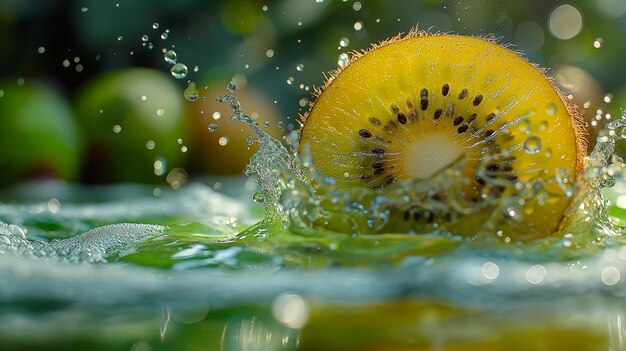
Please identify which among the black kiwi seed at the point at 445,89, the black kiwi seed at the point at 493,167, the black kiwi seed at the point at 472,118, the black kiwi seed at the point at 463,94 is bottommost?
the black kiwi seed at the point at 493,167

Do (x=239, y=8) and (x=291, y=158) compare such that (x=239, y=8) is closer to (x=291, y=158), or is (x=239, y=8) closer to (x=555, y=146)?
(x=291, y=158)

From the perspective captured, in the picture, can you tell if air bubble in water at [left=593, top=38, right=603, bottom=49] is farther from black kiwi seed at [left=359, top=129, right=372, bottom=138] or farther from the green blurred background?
black kiwi seed at [left=359, top=129, right=372, bottom=138]

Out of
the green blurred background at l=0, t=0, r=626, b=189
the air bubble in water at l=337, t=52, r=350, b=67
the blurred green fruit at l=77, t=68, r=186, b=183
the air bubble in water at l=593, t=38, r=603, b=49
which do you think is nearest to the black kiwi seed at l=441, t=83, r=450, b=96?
the air bubble in water at l=337, t=52, r=350, b=67

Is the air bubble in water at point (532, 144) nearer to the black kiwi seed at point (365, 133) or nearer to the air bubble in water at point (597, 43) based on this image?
the black kiwi seed at point (365, 133)

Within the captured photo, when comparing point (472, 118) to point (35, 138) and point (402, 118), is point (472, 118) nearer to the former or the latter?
point (402, 118)

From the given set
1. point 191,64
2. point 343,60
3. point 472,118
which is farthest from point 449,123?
point 191,64

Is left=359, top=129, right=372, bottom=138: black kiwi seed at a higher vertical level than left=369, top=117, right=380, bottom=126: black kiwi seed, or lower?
lower

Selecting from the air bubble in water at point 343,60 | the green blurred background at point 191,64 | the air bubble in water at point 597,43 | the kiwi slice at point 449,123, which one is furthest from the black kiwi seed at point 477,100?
the air bubble in water at point 597,43

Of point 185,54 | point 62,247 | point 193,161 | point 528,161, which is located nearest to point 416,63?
point 528,161

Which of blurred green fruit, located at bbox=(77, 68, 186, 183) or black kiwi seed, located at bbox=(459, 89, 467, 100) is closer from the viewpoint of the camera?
black kiwi seed, located at bbox=(459, 89, 467, 100)
